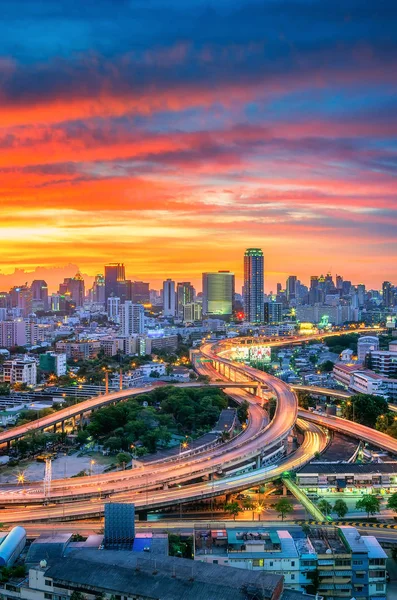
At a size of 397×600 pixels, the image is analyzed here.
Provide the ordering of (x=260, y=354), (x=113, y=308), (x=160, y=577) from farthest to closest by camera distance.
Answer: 1. (x=113, y=308)
2. (x=260, y=354)
3. (x=160, y=577)

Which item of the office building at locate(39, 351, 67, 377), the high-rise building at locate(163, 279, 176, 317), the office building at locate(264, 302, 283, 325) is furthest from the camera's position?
the high-rise building at locate(163, 279, 176, 317)

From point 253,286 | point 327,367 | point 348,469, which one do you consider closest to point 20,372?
point 327,367

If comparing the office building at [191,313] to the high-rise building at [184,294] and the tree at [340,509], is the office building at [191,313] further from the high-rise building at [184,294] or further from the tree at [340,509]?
the tree at [340,509]

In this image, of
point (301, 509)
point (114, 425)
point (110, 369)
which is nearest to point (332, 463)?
point (301, 509)

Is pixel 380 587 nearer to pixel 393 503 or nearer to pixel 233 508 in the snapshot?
pixel 393 503

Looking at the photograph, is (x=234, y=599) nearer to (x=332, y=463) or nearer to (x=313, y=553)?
(x=313, y=553)

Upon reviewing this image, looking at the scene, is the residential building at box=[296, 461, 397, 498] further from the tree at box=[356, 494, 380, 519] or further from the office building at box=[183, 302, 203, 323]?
the office building at box=[183, 302, 203, 323]

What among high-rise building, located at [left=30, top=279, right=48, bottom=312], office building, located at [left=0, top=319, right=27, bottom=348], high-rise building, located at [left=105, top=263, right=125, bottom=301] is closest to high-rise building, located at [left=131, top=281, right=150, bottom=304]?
high-rise building, located at [left=105, top=263, right=125, bottom=301]
